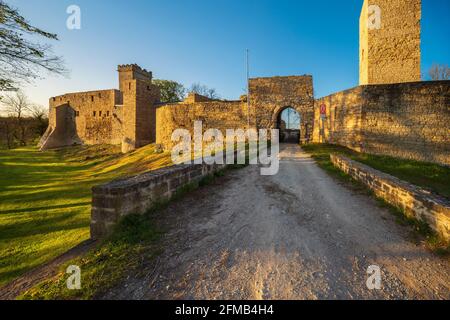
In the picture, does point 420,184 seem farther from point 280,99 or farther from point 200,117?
point 200,117

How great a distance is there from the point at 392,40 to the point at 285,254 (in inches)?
866

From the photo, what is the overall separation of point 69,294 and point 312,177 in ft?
22.2

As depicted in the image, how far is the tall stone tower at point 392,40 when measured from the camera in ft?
55.1

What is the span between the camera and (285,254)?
9.38 feet

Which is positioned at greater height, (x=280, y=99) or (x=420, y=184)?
(x=280, y=99)

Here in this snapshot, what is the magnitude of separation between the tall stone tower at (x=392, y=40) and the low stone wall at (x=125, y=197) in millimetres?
20247

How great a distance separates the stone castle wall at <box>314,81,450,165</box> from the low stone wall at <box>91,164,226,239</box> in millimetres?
13504

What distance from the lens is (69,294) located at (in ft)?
7.17

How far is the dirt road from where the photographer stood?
2229mm

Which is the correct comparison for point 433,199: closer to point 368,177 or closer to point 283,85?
point 368,177

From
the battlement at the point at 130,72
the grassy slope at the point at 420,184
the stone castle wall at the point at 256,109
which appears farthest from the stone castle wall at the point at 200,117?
the battlement at the point at 130,72

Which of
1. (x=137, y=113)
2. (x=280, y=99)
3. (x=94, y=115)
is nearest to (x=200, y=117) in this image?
(x=280, y=99)

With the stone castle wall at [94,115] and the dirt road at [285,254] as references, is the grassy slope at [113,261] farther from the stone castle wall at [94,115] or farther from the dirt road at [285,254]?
the stone castle wall at [94,115]

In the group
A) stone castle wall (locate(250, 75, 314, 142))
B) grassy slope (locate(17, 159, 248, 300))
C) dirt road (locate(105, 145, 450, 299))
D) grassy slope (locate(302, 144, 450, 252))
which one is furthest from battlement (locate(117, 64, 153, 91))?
grassy slope (locate(17, 159, 248, 300))
